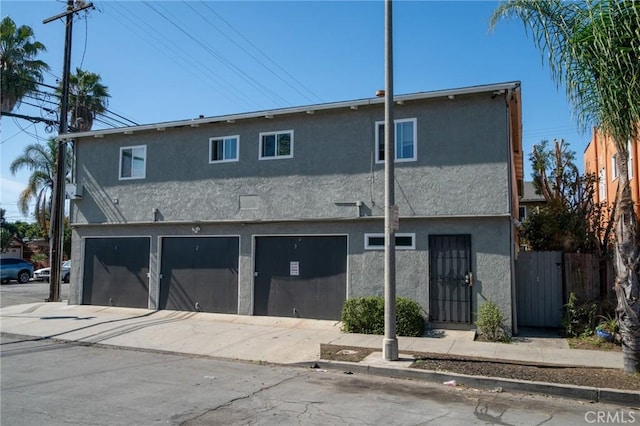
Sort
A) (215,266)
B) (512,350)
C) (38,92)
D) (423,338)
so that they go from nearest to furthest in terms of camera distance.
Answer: (512,350) < (423,338) < (215,266) < (38,92)

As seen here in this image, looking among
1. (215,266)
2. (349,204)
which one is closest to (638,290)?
(349,204)

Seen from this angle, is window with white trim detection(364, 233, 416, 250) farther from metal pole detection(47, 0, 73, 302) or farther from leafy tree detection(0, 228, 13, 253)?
leafy tree detection(0, 228, 13, 253)

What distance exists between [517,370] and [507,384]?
2.35 ft

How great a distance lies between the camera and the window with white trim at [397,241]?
41.6 feet

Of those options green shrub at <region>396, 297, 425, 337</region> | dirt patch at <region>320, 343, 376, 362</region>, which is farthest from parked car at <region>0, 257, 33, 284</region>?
green shrub at <region>396, 297, 425, 337</region>

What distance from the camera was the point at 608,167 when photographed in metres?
21.5

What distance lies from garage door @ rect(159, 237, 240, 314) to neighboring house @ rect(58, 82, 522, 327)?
4 centimetres

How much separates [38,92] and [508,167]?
20.7m

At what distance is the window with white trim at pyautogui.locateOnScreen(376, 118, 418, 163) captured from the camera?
12.9m

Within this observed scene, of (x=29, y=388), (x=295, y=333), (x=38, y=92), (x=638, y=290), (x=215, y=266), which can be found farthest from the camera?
(x=38, y=92)

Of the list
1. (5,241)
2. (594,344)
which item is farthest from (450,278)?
(5,241)

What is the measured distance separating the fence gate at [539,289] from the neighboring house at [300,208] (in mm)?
1111

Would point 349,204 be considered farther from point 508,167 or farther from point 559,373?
point 559,373

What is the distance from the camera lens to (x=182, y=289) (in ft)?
50.7
